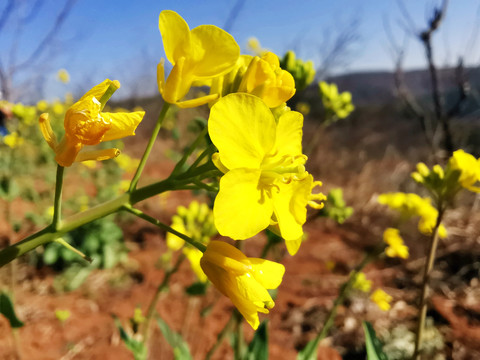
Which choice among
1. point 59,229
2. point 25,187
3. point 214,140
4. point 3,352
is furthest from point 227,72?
point 25,187

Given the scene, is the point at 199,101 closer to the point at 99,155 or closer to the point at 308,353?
the point at 99,155

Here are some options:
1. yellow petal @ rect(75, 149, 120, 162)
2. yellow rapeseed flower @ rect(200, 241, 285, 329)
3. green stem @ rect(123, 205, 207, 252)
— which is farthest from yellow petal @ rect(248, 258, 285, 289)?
yellow petal @ rect(75, 149, 120, 162)

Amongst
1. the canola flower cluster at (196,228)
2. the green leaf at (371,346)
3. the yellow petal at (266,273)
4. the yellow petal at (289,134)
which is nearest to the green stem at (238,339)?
the canola flower cluster at (196,228)

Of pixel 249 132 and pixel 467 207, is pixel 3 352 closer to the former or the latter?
pixel 249 132

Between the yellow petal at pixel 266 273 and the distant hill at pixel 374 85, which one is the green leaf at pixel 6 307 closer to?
the yellow petal at pixel 266 273

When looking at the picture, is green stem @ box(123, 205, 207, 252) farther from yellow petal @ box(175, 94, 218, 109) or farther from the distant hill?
the distant hill

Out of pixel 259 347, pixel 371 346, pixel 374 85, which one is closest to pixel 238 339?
A: pixel 259 347
